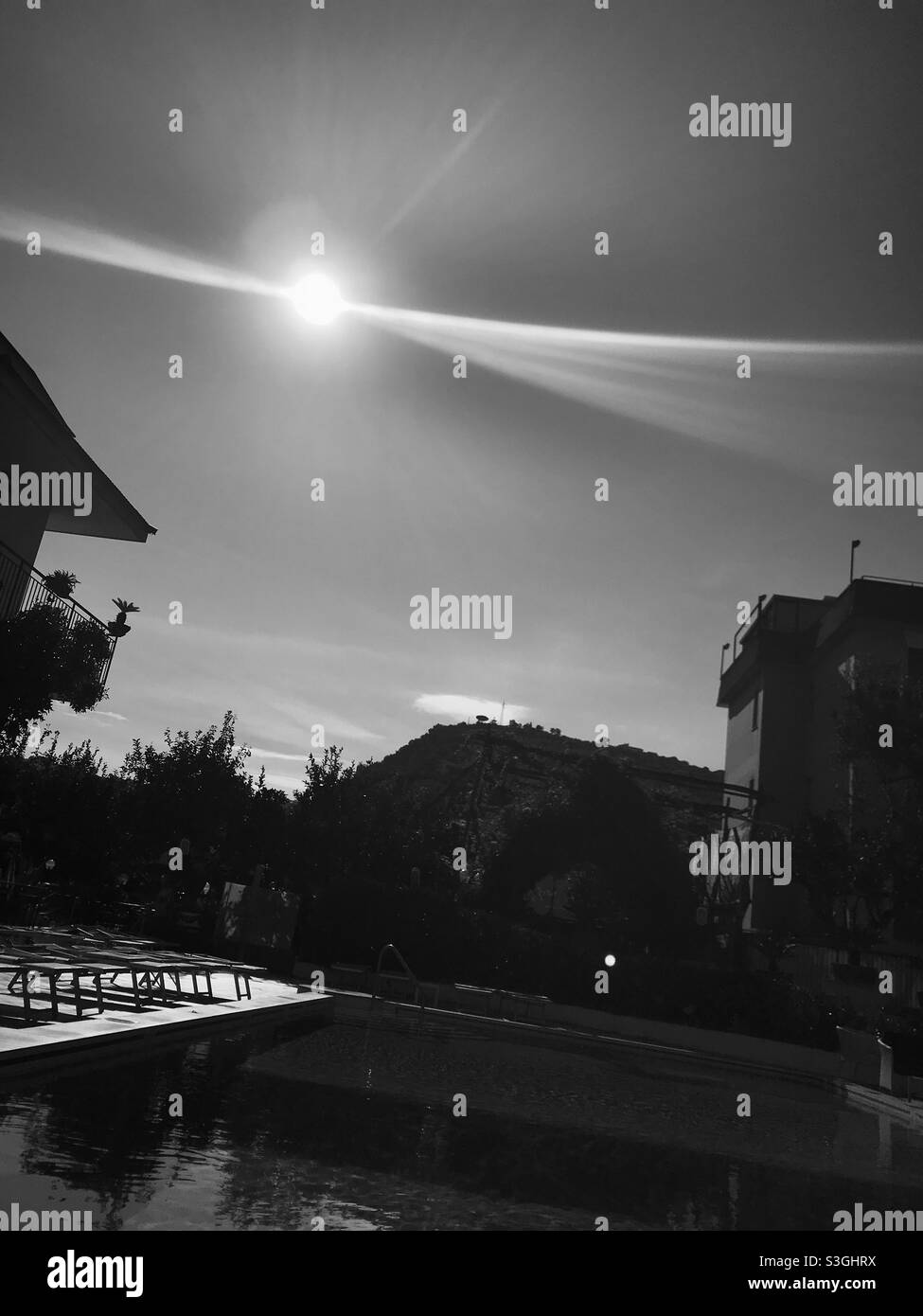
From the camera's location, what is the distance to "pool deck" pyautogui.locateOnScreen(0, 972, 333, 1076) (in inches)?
335

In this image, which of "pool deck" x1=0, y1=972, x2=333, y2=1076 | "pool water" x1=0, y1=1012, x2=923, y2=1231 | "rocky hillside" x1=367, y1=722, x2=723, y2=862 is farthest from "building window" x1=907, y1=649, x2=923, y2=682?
"pool deck" x1=0, y1=972, x2=333, y2=1076

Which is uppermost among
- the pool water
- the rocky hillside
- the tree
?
the tree

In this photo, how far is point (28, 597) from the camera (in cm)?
1661

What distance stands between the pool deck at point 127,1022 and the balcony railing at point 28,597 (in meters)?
5.56

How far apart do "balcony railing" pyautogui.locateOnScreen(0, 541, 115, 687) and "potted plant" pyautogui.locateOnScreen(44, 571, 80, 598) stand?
0.28 feet

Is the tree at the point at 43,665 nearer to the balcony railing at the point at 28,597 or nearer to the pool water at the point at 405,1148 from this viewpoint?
the balcony railing at the point at 28,597

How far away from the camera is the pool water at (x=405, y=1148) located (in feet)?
19.0

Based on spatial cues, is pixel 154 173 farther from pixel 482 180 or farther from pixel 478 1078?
pixel 478 1078

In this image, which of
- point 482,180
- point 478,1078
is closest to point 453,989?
point 478,1078

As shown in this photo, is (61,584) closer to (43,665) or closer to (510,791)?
(43,665)

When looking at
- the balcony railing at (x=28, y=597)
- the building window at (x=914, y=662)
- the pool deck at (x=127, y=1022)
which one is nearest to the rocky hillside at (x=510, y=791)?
the building window at (x=914, y=662)

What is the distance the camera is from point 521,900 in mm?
28859

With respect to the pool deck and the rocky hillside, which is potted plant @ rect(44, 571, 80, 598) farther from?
the rocky hillside
